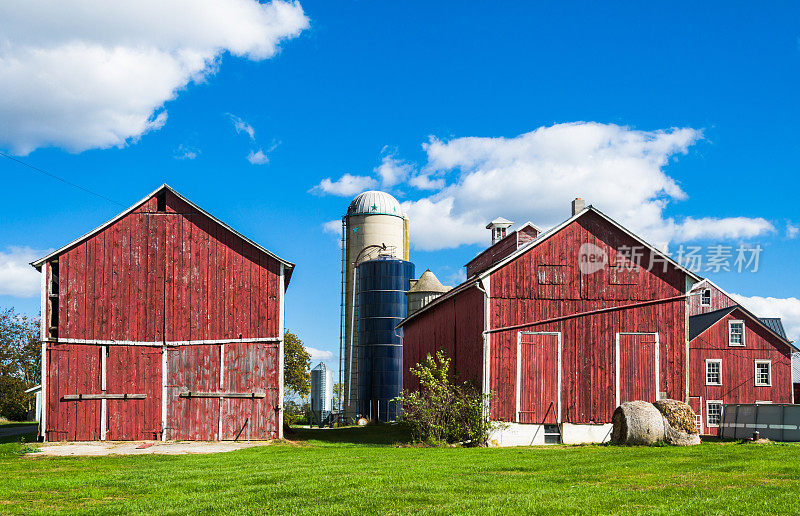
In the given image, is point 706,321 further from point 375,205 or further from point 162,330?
point 162,330

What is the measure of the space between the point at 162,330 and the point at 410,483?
50.4ft

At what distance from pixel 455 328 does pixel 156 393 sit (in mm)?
11261

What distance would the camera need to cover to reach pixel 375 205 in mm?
51188

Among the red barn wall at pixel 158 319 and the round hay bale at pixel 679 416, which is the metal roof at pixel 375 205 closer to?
the red barn wall at pixel 158 319

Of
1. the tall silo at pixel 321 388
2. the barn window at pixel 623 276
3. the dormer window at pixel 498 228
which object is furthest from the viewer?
the tall silo at pixel 321 388

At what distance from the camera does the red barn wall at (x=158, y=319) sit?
80.7 ft

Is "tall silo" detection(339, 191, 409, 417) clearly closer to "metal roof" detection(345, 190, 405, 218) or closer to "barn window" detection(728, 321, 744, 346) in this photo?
"metal roof" detection(345, 190, 405, 218)

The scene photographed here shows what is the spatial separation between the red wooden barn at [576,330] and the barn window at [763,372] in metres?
20.5

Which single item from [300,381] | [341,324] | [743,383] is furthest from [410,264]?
[743,383]

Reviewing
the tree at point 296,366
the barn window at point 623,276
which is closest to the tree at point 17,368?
the tree at point 296,366

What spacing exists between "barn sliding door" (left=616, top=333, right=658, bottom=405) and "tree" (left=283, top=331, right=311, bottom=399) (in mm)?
36432

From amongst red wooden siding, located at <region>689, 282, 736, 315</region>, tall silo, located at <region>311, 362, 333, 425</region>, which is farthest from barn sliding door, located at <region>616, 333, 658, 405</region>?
tall silo, located at <region>311, 362, 333, 425</region>

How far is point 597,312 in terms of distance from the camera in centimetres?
2572

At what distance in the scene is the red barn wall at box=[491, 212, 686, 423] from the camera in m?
25.1
